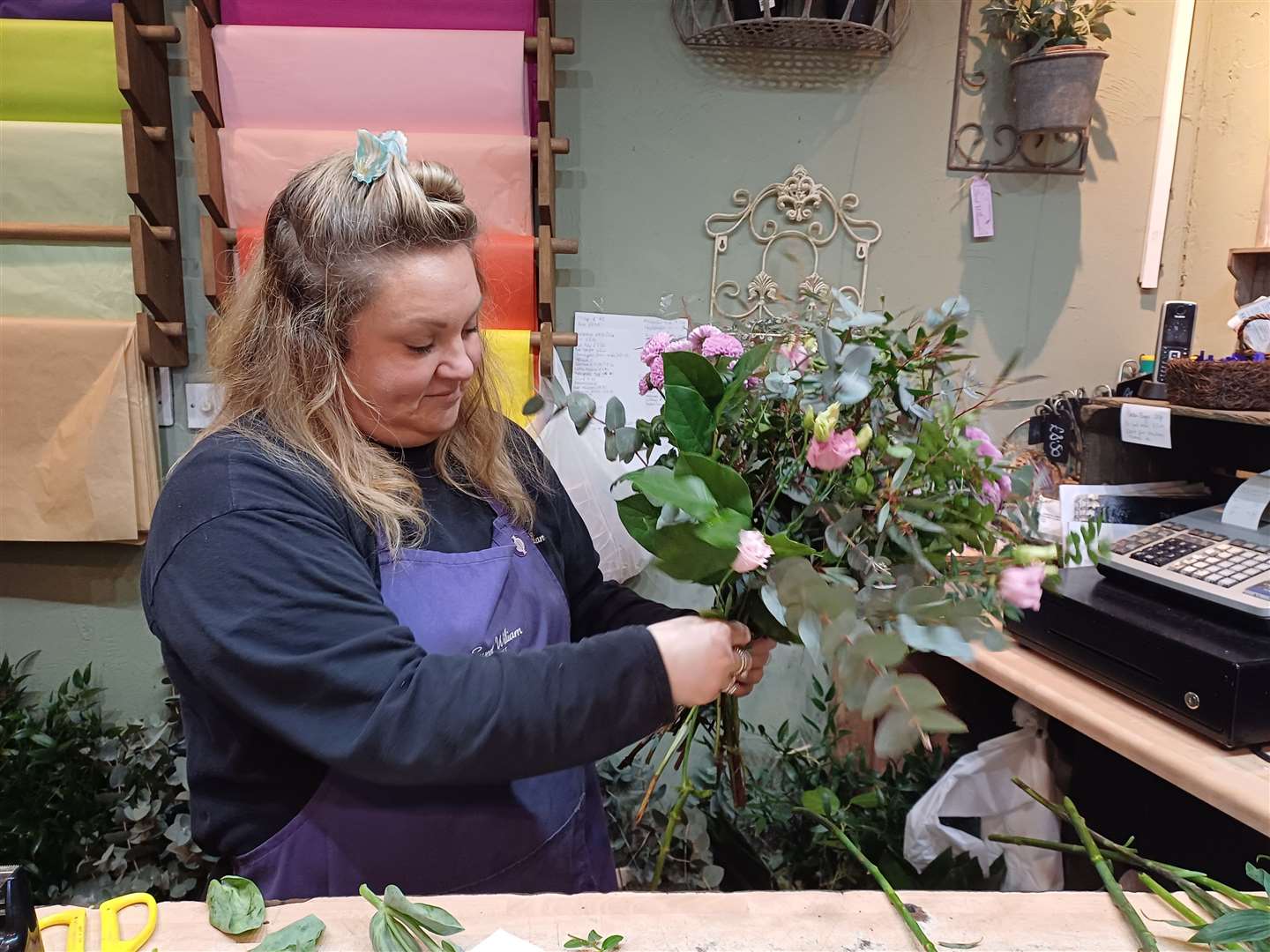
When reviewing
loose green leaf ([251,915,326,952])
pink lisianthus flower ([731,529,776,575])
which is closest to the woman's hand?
pink lisianthus flower ([731,529,776,575])

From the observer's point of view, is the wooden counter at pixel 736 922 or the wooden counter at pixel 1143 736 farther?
the wooden counter at pixel 1143 736

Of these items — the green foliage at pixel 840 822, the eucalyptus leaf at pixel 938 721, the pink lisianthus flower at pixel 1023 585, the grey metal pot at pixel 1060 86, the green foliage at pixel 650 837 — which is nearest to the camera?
the eucalyptus leaf at pixel 938 721

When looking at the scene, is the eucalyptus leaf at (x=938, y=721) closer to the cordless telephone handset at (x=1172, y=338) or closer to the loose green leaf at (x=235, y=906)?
the loose green leaf at (x=235, y=906)

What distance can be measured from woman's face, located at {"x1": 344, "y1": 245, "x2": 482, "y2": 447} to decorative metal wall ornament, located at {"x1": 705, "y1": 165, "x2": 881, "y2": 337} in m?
1.13

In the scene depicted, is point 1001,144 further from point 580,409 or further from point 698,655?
point 698,655

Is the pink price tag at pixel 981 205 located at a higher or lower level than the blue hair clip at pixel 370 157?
higher

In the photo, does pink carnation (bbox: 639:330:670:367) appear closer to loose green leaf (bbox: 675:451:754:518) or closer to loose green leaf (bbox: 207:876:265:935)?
loose green leaf (bbox: 675:451:754:518)

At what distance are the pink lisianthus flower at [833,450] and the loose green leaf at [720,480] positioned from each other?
0.23 ft

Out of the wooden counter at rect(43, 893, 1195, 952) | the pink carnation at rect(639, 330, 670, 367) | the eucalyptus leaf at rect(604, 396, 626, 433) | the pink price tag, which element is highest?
the pink price tag

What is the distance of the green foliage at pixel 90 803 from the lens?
5.91ft

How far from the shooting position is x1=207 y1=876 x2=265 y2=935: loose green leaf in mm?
785

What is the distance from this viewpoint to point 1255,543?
4.30 ft

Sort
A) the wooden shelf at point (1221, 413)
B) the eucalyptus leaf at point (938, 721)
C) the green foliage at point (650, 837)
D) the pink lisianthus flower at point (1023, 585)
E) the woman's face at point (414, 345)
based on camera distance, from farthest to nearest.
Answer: the green foliage at point (650, 837) → the wooden shelf at point (1221, 413) → the woman's face at point (414, 345) → the pink lisianthus flower at point (1023, 585) → the eucalyptus leaf at point (938, 721)

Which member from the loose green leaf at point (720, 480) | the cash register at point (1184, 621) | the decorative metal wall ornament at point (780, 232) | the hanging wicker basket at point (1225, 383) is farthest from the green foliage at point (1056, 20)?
the loose green leaf at point (720, 480)
